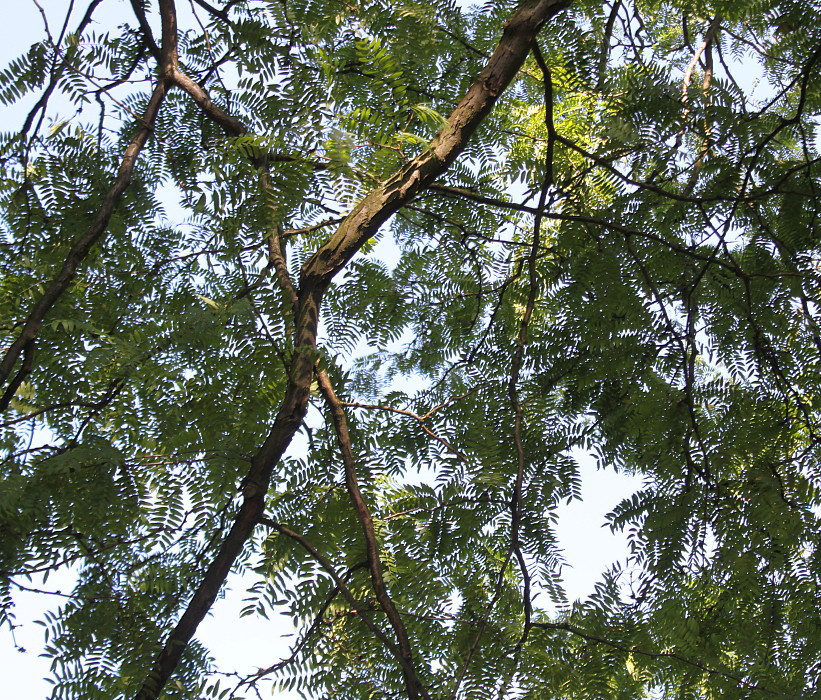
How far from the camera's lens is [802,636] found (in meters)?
2.06

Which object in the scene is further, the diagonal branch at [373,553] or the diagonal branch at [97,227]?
the diagonal branch at [97,227]

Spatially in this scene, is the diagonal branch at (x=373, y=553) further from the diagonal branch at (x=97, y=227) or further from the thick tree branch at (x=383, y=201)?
the diagonal branch at (x=97, y=227)

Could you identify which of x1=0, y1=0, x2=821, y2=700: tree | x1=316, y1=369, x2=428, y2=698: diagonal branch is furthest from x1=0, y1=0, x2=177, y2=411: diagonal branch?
x1=316, y1=369, x2=428, y2=698: diagonal branch

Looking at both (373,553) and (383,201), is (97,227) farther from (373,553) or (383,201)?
(373,553)

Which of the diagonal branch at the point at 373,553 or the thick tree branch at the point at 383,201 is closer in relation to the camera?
the diagonal branch at the point at 373,553

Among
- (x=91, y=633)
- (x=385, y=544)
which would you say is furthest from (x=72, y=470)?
(x=385, y=544)

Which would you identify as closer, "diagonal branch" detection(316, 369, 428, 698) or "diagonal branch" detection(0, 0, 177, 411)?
"diagonal branch" detection(316, 369, 428, 698)

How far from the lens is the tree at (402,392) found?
158cm

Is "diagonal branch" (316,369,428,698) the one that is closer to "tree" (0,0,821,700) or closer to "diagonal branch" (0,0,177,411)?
"tree" (0,0,821,700)

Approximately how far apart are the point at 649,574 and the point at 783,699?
620mm

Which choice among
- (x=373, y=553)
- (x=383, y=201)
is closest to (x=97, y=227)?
(x=383, y=201)

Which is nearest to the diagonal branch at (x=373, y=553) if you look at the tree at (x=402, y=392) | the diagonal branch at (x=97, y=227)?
the tree at (x=402, y=392)

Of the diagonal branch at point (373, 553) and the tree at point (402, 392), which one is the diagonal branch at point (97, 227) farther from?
the diagonal branch at point (373, 553)

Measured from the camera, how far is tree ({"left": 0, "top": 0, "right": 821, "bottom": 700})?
1.58 metres
